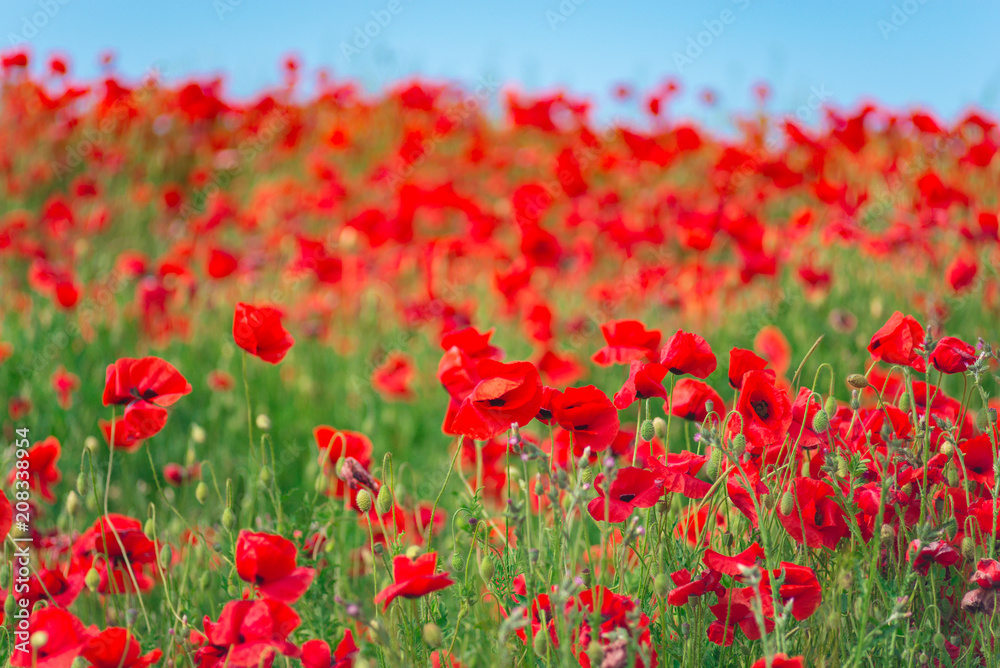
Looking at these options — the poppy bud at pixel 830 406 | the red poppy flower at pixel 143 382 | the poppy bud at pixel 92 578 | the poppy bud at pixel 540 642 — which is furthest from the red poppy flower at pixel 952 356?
the poppy bud at pixel 92 578

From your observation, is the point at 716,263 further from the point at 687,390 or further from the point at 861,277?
the point at 687,390

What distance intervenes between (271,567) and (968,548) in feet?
3.14

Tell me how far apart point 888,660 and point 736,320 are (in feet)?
8.41

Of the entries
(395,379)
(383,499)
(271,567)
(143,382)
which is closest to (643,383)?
(383,499)

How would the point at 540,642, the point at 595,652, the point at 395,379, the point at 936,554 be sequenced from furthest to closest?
the point at 395,379, the point at 936,554, the point at 540,642, the point at 595,652

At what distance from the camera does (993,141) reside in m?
4.63

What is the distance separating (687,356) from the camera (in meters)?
1.34

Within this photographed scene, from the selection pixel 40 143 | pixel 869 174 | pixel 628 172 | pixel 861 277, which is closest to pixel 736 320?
pixel 861 277

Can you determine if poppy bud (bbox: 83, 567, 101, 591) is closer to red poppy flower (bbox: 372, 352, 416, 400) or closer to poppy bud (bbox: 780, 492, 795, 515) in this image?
poppy bud (bbox: 780, 492, 795, 515)

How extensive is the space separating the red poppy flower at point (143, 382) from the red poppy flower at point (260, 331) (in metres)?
0.12

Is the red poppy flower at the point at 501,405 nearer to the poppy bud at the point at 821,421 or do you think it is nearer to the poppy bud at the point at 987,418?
the poppy bud at the point at 821,421

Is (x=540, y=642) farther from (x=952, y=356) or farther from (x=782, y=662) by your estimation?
(x=952, y=356)

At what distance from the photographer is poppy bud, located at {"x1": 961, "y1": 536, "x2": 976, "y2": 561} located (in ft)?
3.91

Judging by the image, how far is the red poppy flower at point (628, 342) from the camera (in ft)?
4.79
